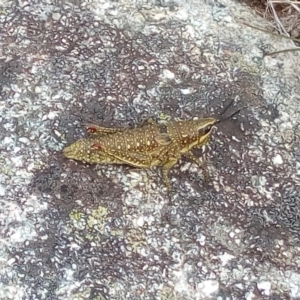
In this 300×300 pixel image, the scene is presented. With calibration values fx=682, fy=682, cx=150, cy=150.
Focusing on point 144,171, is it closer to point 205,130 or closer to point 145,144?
point 145,144

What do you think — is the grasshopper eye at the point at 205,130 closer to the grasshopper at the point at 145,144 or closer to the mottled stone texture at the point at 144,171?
the grasshopper at the point at 145,144

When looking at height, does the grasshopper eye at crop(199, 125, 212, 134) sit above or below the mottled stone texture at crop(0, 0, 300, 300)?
above

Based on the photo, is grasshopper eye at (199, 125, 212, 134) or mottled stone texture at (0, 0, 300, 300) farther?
grasshopper eye at (199, 125, 212, 134)

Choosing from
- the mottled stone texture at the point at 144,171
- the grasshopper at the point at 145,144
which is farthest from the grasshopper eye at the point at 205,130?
the mottled stone texture at the point at 144,171

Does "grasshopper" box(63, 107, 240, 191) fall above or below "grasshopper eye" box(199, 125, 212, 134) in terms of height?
below

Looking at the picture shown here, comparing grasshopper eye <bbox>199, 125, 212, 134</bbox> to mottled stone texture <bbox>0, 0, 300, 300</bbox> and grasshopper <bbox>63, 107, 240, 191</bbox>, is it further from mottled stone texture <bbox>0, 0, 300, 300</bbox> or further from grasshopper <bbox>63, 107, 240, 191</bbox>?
mottled stone texture <bbox>0, 0, 300, 300</bbox>

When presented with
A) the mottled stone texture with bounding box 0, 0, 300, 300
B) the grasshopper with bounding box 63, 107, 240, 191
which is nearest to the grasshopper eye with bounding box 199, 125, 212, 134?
the grasshopper with bounding box 63, 107, 240, 191

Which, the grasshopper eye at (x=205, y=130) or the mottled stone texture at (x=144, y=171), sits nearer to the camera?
the mottled stone texture at (x=144, y=171)
